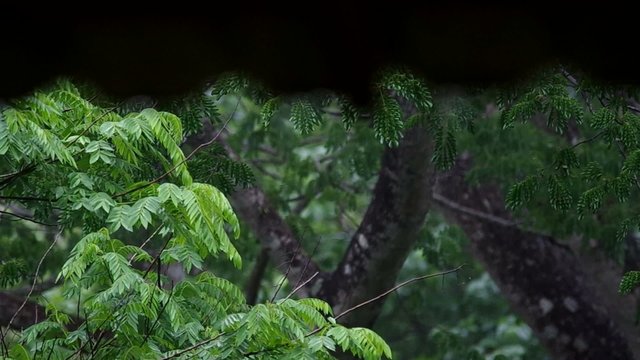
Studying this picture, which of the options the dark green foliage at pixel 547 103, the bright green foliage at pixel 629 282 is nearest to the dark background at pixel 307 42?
the dark green foliage at pixel 547 103

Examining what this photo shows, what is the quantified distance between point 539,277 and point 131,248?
5.35 metres

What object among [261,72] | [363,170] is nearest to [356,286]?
[363,170]

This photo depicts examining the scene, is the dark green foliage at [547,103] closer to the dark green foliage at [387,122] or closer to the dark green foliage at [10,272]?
the dark green foliage at [387,122]

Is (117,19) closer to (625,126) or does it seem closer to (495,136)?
(625,126)

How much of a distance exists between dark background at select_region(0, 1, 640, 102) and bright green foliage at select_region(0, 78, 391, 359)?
2.56m

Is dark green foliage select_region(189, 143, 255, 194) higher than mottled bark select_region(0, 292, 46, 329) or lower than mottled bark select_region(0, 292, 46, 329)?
higher

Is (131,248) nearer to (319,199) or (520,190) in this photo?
(520,190)

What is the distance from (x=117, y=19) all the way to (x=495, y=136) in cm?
752

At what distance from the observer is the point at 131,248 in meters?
4.47

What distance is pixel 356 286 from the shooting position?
7668 millimetres

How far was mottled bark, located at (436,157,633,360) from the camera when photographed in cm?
876

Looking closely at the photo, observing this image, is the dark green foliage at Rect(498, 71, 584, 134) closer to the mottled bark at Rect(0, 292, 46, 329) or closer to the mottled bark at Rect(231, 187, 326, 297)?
the mottled bark at Rect(231, 187, 326, 297)

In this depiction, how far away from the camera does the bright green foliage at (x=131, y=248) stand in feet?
13.4

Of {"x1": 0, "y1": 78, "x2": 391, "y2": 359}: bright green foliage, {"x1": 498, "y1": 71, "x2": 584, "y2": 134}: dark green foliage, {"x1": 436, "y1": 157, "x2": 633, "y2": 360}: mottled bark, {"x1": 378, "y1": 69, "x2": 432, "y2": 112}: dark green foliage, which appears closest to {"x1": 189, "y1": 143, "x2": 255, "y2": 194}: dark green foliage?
{"x1": 0, "y1": 78, "x2": 391, "y2": 359}: bright green foliage
